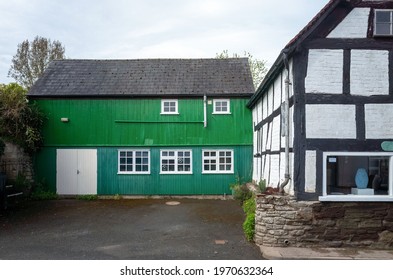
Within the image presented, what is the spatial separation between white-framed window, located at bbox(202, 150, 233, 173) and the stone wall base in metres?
7.91

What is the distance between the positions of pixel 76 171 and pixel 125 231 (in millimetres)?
7382

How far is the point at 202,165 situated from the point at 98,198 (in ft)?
17.3

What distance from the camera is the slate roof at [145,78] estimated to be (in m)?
15.8

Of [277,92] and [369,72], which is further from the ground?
[369,72]

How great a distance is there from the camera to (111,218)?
11133 mm

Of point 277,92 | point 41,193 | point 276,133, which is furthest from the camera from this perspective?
point 41,193

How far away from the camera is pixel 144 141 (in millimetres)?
15633

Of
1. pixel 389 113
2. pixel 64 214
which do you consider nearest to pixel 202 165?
pixel 64 214

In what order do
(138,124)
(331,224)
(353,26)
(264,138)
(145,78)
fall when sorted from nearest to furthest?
(331,224) → (353,26) → (264,138) → (138,124) → (145,78)

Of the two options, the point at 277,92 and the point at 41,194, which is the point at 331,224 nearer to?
the point at 277,92

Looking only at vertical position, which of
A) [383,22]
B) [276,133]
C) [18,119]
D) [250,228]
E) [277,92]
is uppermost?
[383,22]

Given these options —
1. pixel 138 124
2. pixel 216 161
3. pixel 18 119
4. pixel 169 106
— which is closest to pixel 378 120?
pixel 216 161

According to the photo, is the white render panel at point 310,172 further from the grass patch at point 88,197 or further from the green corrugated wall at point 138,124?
the grass patch at point 88,197

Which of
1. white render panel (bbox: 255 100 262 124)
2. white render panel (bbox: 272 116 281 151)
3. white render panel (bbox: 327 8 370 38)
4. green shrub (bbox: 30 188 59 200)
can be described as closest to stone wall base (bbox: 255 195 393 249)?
white render panel (bbox: 272 116 281 151)
